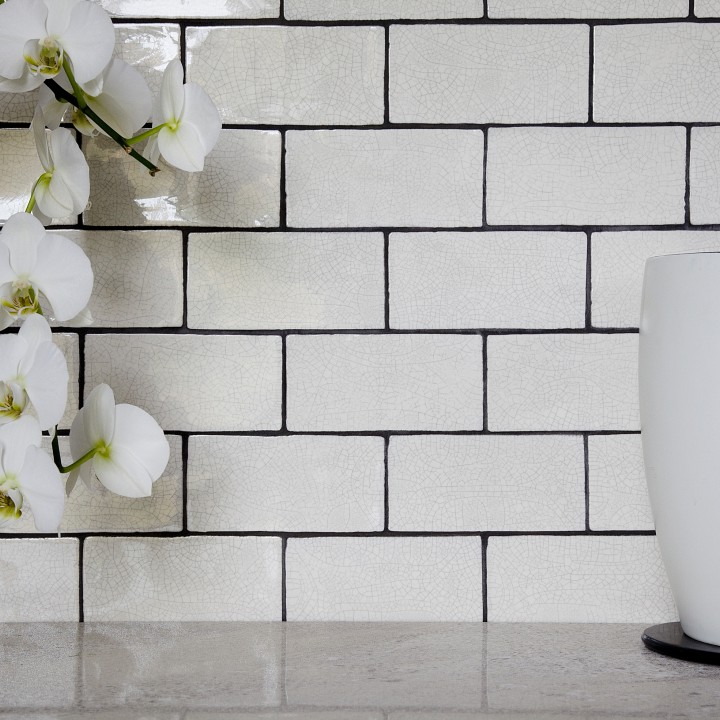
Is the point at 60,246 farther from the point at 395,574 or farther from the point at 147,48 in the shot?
the point at 395,574

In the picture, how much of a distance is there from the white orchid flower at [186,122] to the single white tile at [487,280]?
0.76 feet

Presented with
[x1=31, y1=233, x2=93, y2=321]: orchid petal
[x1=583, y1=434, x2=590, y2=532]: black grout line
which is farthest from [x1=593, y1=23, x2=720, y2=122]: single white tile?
[x1=31, y1=233, x2=93, y2=321]: orchid petal

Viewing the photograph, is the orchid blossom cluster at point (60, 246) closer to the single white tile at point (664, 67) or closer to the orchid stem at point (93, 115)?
the orchid stem at point (93, 115)

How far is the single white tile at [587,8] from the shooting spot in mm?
817

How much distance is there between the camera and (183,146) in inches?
26.5

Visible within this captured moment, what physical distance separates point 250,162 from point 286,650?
49 cm

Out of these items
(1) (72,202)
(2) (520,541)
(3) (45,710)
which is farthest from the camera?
(2) (520,541)

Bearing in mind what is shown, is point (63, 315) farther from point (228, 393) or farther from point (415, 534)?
point (415, 534)

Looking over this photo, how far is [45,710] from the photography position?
591 mm

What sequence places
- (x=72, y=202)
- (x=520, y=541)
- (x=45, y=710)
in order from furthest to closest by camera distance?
(x=520, y=541) → (x=72, y=202) → (x=45, y=710)

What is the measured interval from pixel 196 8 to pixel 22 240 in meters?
0.34

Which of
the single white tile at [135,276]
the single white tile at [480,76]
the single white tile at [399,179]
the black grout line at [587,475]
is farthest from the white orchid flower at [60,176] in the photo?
the black grout line at [587,475]

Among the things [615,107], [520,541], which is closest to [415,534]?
[520,541]

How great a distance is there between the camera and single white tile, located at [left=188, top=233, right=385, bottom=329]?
822 millimetres
